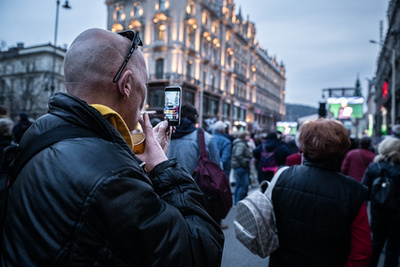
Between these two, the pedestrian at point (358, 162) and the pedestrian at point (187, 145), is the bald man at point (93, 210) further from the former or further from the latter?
the pedestrian at point (358, 162)

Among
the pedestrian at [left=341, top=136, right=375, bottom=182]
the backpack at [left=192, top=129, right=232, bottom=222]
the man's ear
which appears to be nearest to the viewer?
the man's ear

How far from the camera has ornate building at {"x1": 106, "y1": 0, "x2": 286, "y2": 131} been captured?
29.0 meters

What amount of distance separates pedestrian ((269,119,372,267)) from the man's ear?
5.23 feet

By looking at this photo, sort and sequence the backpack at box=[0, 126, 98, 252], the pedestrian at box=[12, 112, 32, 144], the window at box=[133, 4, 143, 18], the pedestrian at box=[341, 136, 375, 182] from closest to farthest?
1. the backpack at box=[0, 126, 98, 252]
2. the pedestrian at box=[341, 136, 375, 182]
3. the pedestrian at box=[12, 112, 32, 144]
4. the window at box=[133, 4, 143, 18]

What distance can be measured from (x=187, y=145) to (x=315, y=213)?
1999 millimetres

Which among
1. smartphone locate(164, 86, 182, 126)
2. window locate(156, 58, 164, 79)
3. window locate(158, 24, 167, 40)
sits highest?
window locate(158, 24, 167, 40)

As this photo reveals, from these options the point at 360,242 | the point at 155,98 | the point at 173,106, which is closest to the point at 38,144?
the point at 173,106

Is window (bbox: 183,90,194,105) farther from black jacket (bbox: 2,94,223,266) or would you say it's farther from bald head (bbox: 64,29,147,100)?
black jacket (bbox: 2,94,223,266)

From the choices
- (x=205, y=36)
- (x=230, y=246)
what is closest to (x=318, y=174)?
(x=230, y=246)

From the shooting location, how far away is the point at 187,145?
3.67m

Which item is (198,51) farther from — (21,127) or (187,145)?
(187,145)

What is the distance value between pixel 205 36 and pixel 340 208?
33889 millimetres

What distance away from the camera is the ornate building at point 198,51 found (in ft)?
95.0

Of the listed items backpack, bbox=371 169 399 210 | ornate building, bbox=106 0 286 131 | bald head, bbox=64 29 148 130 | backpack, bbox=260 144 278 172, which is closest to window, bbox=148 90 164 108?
ornate building, bbox=106 0 286 131
